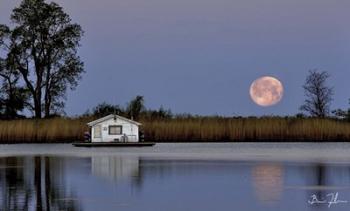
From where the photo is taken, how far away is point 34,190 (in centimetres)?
2305

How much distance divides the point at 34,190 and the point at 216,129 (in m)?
45.4

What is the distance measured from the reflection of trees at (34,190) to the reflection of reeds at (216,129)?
3559 centimetres

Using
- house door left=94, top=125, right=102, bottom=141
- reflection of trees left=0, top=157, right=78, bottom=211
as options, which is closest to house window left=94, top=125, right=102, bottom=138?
house door left=94, top=125, right=102, bottom=141

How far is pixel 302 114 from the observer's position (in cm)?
8169

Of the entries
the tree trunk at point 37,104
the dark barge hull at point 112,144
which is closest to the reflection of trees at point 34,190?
the dark barge hull at point 112,144

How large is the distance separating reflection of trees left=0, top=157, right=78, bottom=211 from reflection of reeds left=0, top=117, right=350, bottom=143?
1401 inches

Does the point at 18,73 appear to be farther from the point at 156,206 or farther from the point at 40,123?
the point at 156,206

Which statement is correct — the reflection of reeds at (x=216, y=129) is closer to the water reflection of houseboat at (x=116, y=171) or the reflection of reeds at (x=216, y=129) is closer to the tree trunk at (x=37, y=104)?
the tree trunk at (x=37, y=104)

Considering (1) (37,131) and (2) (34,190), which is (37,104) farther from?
(2) (34,190)

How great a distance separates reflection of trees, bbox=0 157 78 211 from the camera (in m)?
19.3

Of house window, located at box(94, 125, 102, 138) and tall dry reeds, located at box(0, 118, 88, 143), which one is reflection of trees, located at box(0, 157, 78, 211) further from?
tall dry reeds, located at box(0, 118, 88, 143)

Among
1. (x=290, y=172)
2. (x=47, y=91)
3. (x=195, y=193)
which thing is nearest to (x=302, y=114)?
(x=47, y=91)

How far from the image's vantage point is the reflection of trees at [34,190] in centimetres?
1927

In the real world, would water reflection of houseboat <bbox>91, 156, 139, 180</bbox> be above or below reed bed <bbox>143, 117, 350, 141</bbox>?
below
